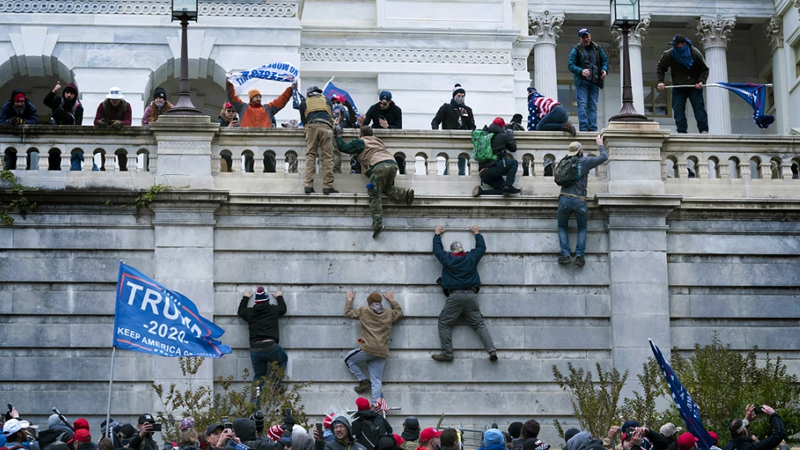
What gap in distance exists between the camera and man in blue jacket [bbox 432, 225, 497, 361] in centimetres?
2767

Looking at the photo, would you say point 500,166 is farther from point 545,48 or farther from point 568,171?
point 545,48

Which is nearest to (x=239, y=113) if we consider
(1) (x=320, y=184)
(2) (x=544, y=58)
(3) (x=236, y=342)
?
(1) (x=320, y=184)

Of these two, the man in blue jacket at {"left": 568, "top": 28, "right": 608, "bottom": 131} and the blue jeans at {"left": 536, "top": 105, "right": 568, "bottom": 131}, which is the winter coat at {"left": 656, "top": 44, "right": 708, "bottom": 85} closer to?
the man in blue jacket at {"left": 568, "top": 28, "right": 608, "bottom": 131}

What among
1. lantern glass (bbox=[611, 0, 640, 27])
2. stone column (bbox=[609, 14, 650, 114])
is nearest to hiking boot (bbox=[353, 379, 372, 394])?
lantern glass (bbox=[611, 0, 640, 27])

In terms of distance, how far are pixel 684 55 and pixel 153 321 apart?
13259 millimetres

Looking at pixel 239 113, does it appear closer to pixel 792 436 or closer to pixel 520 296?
pixel 520 296

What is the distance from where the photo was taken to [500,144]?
92.8 feet

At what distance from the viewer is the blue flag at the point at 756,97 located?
103ft

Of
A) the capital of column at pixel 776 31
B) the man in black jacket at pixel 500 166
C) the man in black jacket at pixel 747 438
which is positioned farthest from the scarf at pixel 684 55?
the capital of column at pixel 776 31

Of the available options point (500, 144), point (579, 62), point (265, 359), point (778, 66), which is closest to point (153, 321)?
point (265, 359)

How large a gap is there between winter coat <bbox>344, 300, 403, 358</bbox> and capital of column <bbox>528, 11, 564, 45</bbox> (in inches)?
1181

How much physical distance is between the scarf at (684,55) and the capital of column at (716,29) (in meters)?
25.9

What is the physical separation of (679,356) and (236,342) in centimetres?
803

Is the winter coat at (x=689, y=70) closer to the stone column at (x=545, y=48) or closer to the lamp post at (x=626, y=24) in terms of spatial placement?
the lamp post at (x=626, y=24)
